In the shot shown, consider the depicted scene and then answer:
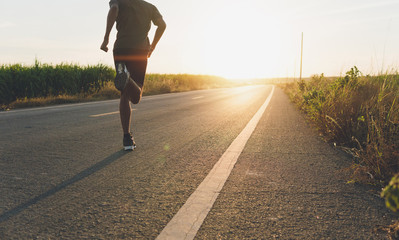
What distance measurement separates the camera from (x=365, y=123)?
11.5 ft

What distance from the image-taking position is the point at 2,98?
11375mm

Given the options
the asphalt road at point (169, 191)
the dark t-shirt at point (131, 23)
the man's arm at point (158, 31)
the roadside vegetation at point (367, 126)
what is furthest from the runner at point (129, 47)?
the roadside vegetation at point (367, 126)

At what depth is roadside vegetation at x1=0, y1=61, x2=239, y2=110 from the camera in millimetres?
11467

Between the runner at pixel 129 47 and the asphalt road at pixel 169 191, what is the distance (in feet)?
2.04

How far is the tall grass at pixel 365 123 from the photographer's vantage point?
91.4 inches

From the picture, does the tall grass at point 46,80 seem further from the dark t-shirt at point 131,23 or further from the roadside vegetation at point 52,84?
the dark t-shirt at point 131,23

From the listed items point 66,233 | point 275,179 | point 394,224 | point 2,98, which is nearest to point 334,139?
point 275,179

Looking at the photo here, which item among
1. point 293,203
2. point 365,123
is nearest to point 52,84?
point 365,123

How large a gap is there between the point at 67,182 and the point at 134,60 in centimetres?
182

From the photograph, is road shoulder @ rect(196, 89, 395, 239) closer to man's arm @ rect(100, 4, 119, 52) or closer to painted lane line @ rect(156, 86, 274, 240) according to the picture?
painted lane line @ rect(156, 86, 274, 240)

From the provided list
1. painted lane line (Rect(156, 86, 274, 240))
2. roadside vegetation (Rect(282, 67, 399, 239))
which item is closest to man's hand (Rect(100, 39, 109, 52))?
painted lane line (Rect(156, 86, 274, 240))

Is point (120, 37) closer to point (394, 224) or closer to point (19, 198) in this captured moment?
point (19, 198)

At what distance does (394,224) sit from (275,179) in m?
0.95

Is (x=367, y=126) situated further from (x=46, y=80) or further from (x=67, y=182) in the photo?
(x=46, y=80)
